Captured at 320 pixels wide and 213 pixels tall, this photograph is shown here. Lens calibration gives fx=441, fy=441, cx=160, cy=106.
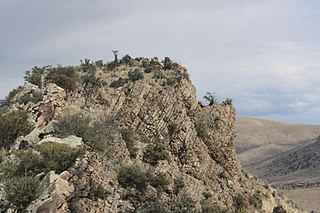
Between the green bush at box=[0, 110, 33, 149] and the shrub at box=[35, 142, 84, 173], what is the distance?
6.26 metres

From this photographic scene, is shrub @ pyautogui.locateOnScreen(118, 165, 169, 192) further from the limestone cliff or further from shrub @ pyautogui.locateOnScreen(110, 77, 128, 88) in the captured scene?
shrub @ pyautogui.locateOnScreen(110, 77, 128, 88)

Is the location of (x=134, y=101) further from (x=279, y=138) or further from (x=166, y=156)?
(x=279, y=138)

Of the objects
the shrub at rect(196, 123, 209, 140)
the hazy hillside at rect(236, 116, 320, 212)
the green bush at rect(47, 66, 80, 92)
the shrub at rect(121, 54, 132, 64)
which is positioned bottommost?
the hazy hillside at rect(236, 116, 320, 212)

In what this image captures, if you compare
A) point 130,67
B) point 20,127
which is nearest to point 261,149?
point 130,67

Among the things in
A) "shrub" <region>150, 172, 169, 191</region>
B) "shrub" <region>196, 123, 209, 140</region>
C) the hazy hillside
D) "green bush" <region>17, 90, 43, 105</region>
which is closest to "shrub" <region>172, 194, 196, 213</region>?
"shrub" <region>150, 172, 169, 191</region>

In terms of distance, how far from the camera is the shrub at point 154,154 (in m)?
25.1

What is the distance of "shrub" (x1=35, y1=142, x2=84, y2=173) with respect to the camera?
17.2 metres

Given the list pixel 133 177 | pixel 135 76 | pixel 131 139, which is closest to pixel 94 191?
pixel 133 177

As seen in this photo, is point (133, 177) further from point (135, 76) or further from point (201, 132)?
point (135, 76)

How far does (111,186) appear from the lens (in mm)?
19000

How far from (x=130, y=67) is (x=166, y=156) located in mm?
12270

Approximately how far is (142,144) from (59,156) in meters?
9.40

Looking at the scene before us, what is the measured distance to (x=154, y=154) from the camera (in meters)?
25.3

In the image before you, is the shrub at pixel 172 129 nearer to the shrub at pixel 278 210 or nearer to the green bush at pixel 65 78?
the green bush at pixel 65 78
